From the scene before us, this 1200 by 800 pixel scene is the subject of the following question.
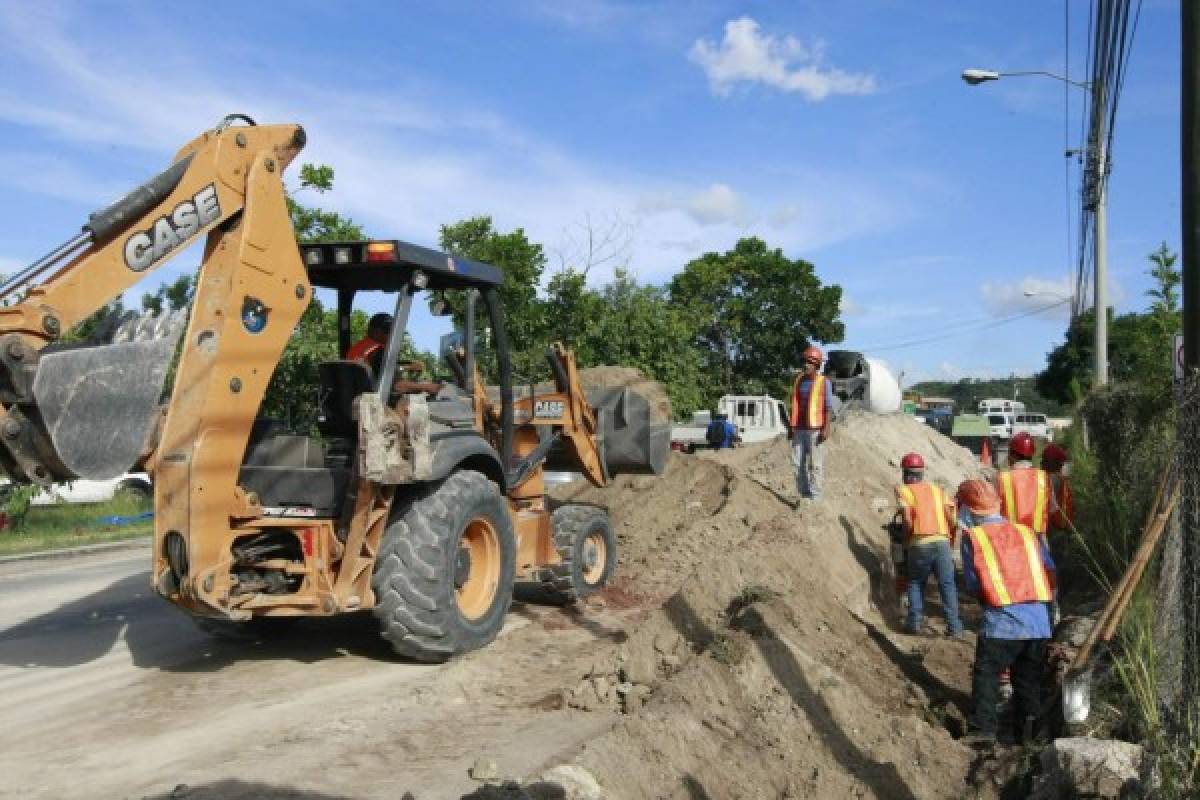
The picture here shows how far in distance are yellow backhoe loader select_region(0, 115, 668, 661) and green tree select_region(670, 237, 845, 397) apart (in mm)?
33892

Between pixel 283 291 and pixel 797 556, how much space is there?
5545mm

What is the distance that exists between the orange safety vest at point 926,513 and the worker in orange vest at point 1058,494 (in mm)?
909

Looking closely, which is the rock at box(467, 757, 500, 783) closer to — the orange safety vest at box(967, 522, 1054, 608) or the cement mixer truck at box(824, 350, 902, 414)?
the orange safety vest at box(967, 522, 1054, 608)

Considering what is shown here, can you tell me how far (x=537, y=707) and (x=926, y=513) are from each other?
4.63m

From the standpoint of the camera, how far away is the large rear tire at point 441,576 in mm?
6293

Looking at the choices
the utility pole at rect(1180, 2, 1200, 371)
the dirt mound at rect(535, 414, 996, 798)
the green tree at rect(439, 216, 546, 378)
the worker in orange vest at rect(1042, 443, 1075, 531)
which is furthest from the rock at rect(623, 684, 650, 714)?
the green tree at rect(439, 216, 546, 378)

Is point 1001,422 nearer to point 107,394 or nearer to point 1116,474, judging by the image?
point 1116,474

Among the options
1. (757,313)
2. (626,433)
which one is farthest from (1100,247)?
(757,313)

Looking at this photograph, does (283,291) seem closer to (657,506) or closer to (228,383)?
(228,383)

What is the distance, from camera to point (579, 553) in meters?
8.77

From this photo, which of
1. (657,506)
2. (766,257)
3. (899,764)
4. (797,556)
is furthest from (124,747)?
(766,257)

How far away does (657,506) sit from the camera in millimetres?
12164

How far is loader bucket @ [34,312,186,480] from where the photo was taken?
4.97 metres

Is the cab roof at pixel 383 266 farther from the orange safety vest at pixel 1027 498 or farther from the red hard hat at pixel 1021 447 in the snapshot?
the red hard hat at pixel 1021 447
